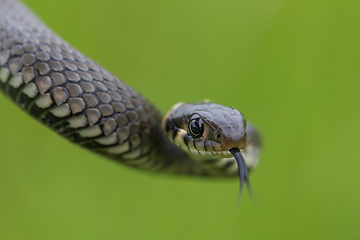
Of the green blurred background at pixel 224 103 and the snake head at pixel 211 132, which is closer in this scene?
the snake head at pixel 211 132

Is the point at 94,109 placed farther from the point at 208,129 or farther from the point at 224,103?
the point at 224,103

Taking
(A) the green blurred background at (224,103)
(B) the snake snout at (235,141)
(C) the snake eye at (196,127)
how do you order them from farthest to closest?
(A) the green blurred background at (224,103) → (C) the snake eye at (196,127) → (B) the snake snout at (235,141)

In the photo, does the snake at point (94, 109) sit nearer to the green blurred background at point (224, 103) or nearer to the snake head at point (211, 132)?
the snake head at point (211, 132)

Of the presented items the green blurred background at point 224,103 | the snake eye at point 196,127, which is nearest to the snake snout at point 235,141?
the snake eye at point 196,127

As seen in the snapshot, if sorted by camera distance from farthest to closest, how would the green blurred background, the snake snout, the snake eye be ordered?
the green blurred background → the snake eye → the snake snout

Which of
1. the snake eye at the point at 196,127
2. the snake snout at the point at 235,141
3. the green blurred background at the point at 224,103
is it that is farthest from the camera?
the green blurred background at the point at 224,103

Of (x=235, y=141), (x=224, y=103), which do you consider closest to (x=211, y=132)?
(x=235, y=141)

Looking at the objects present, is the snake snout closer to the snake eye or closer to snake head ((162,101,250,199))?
snake head ((162,101,250,199))

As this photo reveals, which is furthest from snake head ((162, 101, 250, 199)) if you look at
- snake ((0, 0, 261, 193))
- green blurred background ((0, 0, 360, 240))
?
green blurred background ((0, 0, 360, 240))
